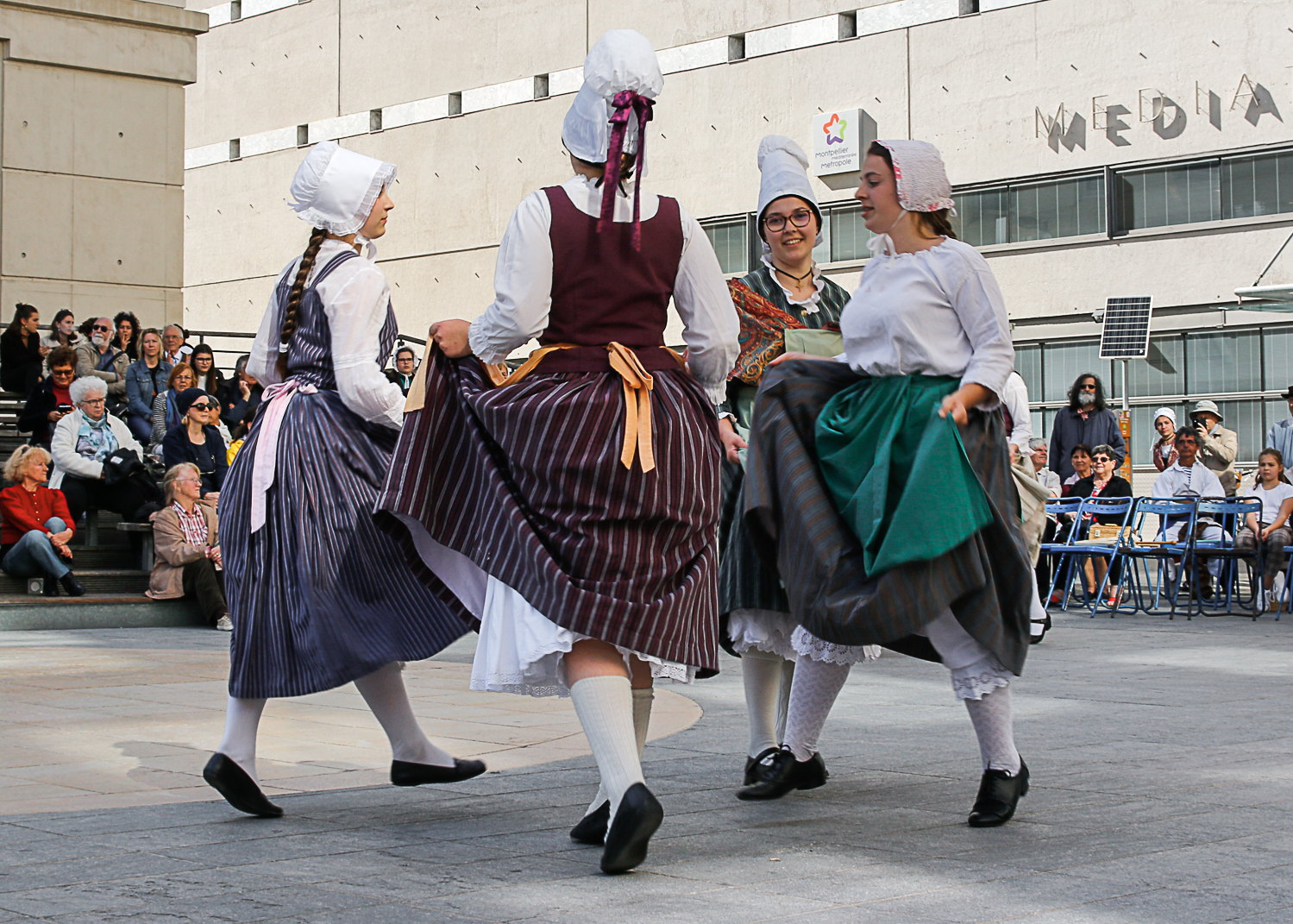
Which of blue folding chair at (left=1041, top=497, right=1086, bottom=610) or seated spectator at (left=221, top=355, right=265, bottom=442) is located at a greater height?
seated spectator at (left=221, top=355, right=265, bottom=442)

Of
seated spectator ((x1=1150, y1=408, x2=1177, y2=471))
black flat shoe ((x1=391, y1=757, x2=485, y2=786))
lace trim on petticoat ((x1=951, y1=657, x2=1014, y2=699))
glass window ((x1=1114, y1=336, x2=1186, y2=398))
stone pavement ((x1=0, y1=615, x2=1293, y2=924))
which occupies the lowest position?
stone pavement ((x1=0, y1=615, x2=1293, y2=924))

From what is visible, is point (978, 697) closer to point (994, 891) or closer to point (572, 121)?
point (994, 891)

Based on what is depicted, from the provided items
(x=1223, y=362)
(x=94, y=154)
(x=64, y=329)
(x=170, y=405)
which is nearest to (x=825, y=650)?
(x=170, y=405)

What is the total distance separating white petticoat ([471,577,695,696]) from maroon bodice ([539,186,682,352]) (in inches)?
25.5

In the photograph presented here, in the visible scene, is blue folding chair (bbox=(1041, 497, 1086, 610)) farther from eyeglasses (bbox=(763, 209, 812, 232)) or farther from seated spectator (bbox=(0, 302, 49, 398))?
seated spectator (bbox=(0, 302, 49, 398))

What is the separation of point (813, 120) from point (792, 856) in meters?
24.2

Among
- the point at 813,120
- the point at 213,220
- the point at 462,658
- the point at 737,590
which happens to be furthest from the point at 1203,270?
the point at 213,220

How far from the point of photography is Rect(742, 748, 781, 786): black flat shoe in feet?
15.2

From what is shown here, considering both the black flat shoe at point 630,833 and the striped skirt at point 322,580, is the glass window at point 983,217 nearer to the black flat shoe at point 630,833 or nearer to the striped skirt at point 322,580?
the striped skirt at point 322,580

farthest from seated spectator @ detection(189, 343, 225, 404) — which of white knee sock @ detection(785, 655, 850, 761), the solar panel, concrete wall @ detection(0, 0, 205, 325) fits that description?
the solar panel

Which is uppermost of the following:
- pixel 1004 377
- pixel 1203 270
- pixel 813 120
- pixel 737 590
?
pixel 813 120

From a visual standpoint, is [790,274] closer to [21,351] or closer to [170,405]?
[170,405]

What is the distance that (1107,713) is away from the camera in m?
6.52

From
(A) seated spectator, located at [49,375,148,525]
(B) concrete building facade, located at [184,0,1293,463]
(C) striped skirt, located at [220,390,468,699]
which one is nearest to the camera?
(C) striped skirt, located at [220,390,468,699]
